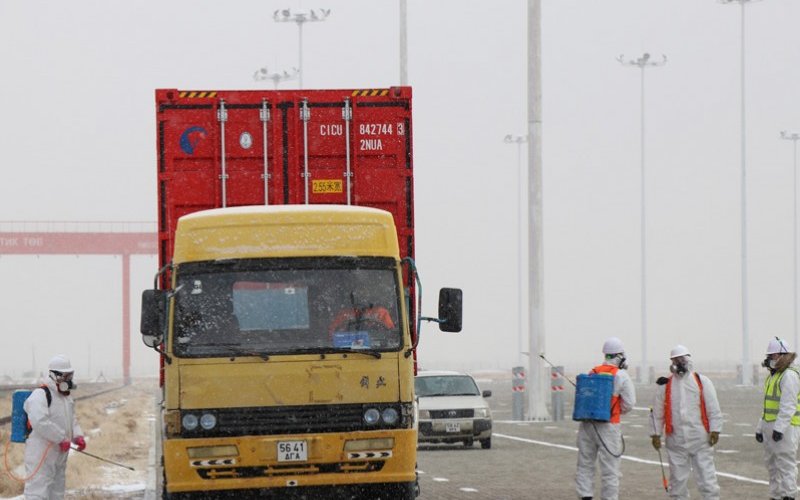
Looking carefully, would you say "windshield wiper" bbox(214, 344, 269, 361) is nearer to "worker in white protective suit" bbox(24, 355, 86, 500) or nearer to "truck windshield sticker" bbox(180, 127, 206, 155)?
"worker in white protective suit" bbox(24, 355, 86, 500)

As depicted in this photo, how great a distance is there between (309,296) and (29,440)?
3.23 metres

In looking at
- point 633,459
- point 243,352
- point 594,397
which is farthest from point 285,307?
point 633,459

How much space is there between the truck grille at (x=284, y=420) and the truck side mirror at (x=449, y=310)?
39.1 inches

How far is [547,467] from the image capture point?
79.4 feet

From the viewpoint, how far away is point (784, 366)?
17016 millimetres

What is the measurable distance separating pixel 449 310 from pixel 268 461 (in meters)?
2.02

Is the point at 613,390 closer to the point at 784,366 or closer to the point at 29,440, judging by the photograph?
the point at 784,366

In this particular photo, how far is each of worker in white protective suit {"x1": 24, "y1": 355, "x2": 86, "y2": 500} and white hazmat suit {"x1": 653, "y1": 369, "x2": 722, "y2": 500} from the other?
5.80 meters

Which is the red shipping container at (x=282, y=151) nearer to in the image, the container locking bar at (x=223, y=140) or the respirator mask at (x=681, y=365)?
the container locking bar at (x=223, y=140)

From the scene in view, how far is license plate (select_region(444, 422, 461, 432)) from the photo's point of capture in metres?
29.2

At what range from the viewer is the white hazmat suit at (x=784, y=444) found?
1673 centimetres

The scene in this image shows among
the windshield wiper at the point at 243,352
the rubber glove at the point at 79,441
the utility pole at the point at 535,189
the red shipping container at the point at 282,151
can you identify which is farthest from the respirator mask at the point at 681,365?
the utility pole at the point at 535,189

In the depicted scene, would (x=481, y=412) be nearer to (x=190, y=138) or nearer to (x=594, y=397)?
(x=594, y=397)

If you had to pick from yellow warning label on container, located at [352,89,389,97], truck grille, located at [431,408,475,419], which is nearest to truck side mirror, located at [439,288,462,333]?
yellow warning label on container, located at [352,89,389,97]
